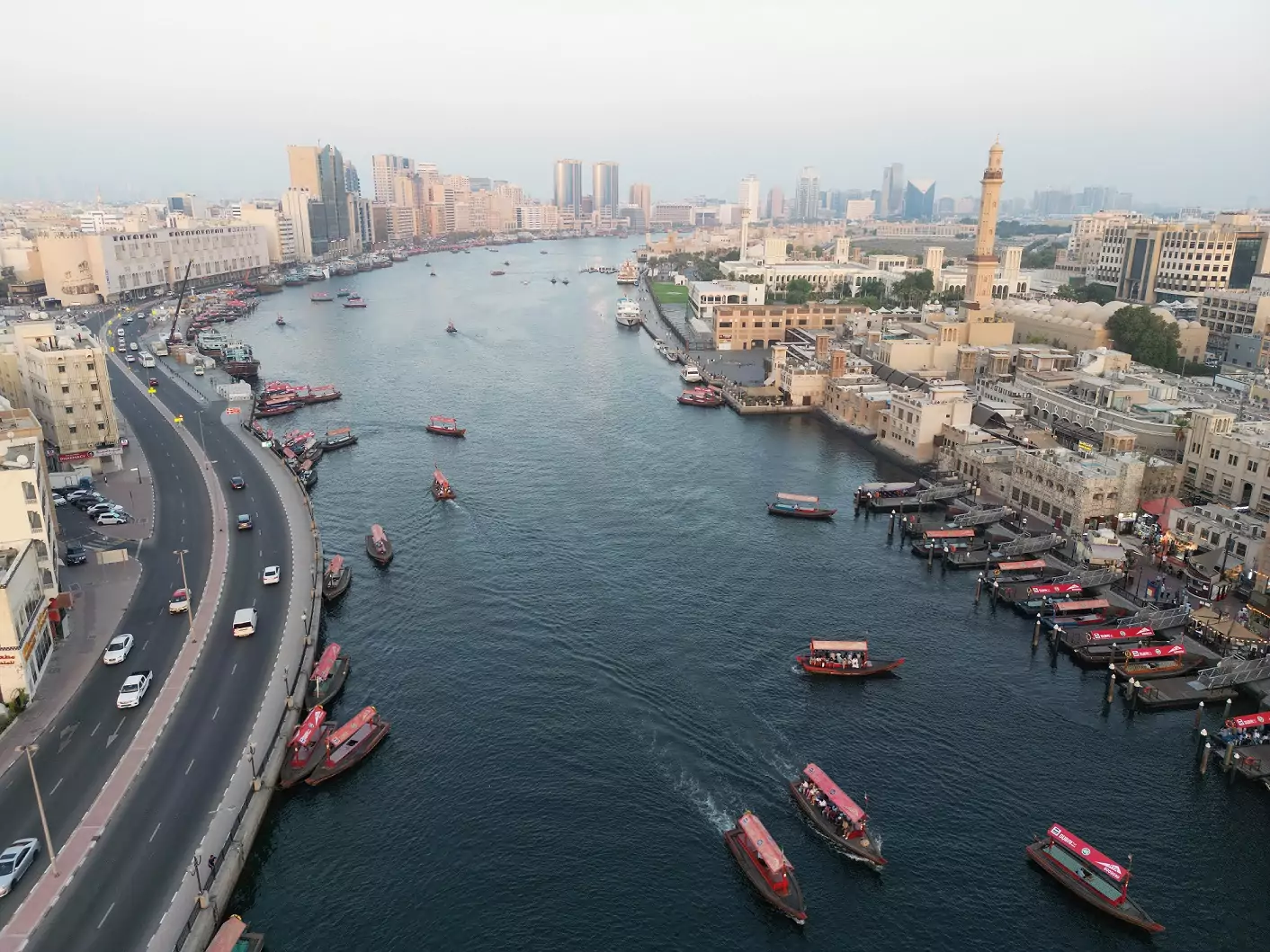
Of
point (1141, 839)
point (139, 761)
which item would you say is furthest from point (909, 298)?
point (139, 761)

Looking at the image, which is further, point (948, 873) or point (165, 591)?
point (165, 591)

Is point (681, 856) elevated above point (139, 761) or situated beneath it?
situated beneath

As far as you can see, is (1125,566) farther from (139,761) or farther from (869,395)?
(139,761)

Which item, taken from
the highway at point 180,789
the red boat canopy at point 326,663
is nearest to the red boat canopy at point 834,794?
the red boat canopy at point 326,663

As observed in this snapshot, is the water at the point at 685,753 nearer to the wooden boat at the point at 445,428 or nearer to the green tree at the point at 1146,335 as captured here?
the wooden boat at the point at 445,428

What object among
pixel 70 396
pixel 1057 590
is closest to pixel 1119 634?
pixel 1057 590

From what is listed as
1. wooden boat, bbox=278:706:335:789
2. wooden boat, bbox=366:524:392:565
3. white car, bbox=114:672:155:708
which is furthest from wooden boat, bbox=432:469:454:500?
wooden boat, bbox=278:706:335:789

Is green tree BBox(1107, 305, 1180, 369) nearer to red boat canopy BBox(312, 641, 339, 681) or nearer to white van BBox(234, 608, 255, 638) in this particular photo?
red boat canopy BBox(312, 641, 339, 681)
